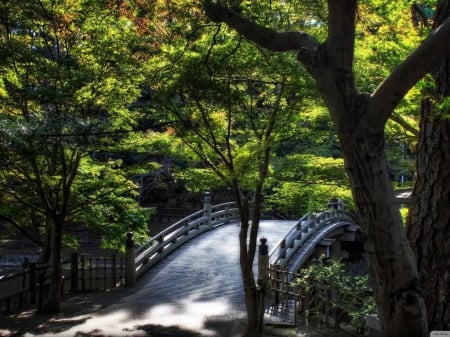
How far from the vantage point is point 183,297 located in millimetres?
12320

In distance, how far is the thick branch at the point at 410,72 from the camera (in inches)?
149

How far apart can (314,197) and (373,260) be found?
7.99 m

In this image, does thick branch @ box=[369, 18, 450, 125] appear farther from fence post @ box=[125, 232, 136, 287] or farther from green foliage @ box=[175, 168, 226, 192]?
fence post @ box=[125, 232, 136, 287]

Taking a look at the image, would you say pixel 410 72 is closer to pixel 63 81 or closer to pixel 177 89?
pixel 177 89

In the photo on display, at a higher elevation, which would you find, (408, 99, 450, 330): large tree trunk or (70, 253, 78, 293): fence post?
(408, 99, 450, 330): large tree trunk

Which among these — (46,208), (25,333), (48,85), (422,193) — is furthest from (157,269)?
(422,193)

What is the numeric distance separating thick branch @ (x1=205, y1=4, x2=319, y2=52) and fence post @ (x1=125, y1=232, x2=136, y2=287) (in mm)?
10049

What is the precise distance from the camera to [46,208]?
1060 centimetres

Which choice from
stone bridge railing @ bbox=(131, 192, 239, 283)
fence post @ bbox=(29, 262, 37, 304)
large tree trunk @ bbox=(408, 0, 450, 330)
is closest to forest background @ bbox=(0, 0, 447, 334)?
fence post @ bbox=(29, 262, 37, 304)

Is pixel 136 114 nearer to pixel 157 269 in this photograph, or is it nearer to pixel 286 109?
pixel 286 109

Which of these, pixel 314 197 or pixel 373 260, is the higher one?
pixel 314 197

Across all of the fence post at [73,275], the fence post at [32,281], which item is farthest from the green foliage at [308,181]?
the fence post at [32,281]

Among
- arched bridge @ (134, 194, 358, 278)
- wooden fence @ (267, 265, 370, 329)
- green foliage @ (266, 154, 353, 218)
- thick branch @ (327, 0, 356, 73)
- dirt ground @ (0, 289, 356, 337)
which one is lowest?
dirt ground @ (0, 289, 356, 337)

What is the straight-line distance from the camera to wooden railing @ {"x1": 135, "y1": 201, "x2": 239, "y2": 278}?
15477 mm
